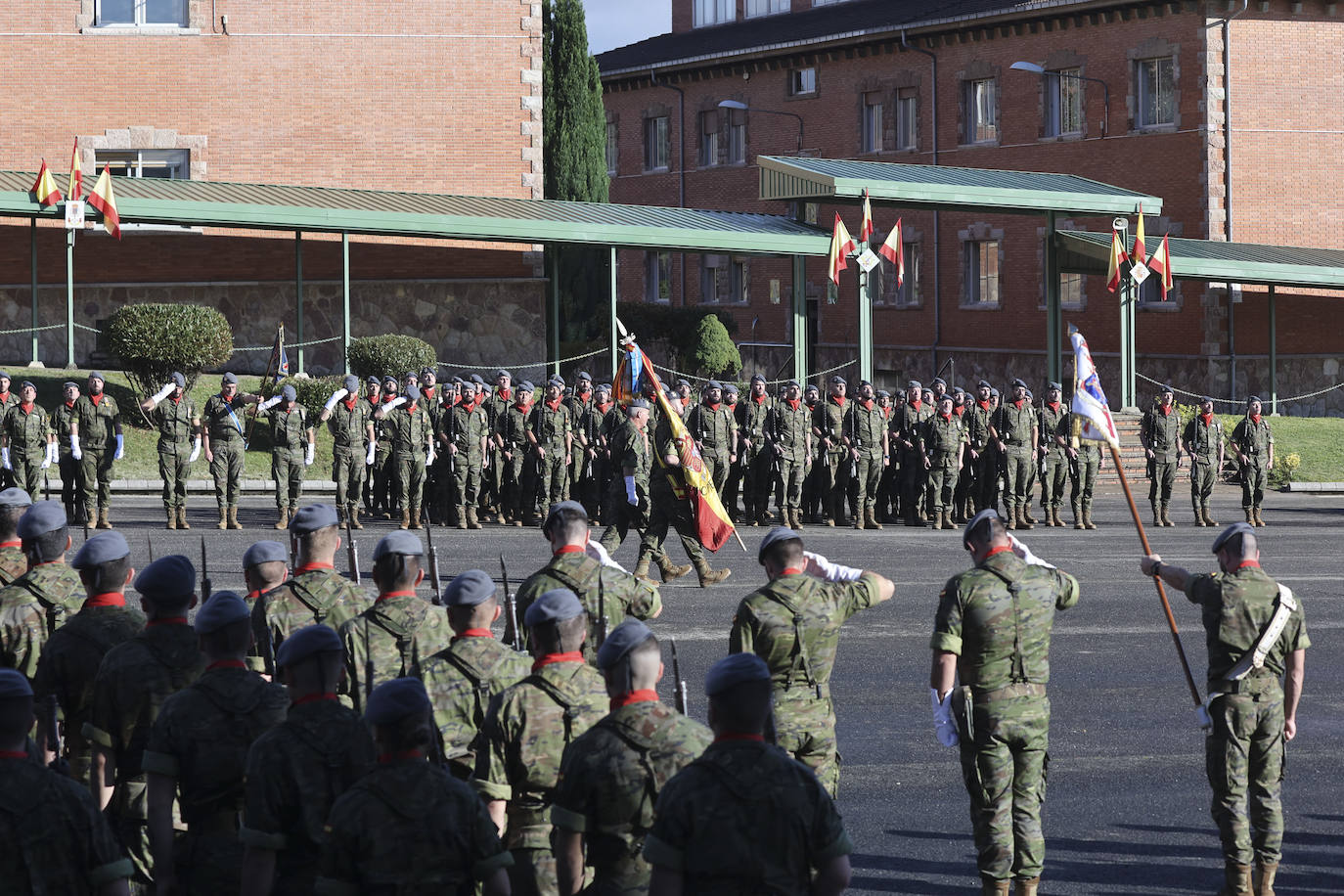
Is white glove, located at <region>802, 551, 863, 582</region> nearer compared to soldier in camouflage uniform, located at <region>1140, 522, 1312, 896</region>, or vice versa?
soldier in camouflage uniform, located at <region>1140, 522, 1312, 896</region>

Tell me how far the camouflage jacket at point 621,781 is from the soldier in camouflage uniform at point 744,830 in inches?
18.9

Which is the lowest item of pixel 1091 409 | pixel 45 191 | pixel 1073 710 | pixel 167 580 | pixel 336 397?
pixel 1073 710

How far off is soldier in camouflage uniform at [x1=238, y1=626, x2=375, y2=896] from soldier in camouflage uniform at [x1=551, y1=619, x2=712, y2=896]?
0.69 metres

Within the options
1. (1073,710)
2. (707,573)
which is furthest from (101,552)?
(707,573)

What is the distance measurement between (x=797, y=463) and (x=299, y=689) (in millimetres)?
17945

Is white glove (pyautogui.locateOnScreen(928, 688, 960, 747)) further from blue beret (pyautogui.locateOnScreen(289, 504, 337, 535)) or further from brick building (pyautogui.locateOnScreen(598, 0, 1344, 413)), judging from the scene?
brick building (pyautogui.locateOnScreen(598, 0, 1344, 413))

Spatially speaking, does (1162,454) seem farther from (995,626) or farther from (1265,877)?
(995,626)

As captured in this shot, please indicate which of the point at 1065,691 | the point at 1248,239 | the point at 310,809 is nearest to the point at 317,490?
the point at 1065,691

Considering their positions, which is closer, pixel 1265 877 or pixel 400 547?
pixel 400 547

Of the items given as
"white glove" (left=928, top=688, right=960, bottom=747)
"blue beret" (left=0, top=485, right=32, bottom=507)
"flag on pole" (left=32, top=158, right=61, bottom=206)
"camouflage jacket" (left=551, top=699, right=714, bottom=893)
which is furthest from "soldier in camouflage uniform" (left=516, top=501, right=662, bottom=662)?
"flag on pole" (left=32, top=158, right=61, bottom=206)

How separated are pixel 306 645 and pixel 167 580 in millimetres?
1393

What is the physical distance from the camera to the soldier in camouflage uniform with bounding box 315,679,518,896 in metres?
5.23

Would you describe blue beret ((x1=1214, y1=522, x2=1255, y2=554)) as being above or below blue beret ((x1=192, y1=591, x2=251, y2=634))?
above

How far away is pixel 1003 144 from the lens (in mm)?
47062
